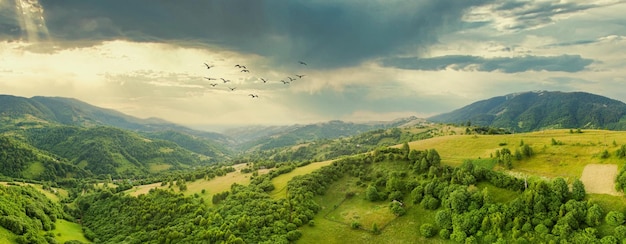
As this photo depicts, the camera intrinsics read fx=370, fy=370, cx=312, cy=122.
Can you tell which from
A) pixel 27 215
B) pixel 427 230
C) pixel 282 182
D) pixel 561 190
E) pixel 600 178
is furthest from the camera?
pixel 282 182

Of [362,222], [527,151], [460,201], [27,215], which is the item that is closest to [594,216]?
[460,201]

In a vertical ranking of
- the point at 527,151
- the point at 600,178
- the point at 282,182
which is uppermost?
the point at 527,151

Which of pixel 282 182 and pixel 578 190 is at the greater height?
pixel 578 190

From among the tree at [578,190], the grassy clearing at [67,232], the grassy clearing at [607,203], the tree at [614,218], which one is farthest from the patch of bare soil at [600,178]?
the grassy clearing at [67,232]

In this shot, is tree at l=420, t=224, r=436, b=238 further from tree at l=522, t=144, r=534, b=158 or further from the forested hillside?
the forested hillside

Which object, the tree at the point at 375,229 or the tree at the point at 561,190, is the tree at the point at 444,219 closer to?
the tree at the point at 375,229

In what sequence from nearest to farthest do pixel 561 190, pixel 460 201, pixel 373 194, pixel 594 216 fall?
pixel 594 216, pixel 561 190, pixel 460 201, pixel 373 194

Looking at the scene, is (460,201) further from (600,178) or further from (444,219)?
(600,178)

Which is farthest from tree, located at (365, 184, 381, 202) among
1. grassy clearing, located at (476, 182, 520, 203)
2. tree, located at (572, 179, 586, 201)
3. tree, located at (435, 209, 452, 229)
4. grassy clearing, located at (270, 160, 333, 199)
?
tree, located at (572, 179, 586, 201)
